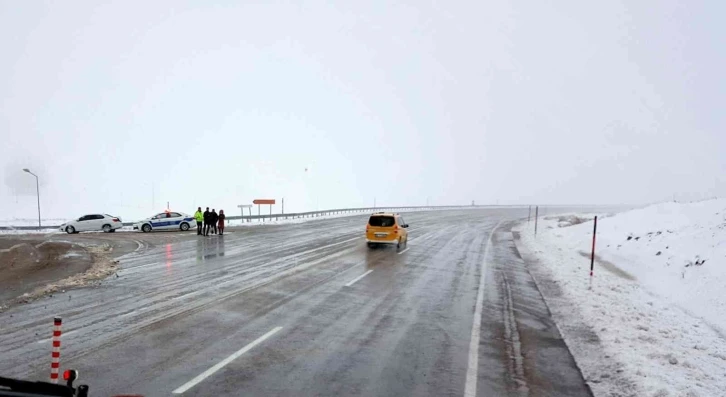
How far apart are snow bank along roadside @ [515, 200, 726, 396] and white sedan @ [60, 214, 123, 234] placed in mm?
29535

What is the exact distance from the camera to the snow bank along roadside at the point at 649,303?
6566mm

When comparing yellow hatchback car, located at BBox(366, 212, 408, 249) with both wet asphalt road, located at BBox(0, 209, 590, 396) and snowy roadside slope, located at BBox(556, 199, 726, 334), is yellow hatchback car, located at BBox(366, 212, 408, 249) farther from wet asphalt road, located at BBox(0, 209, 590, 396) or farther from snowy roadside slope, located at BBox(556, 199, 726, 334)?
snowy roadside slope, located at BBox(556, 199, 726, 334)

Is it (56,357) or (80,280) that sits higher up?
(56,357)

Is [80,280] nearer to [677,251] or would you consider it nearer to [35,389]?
[35,389]

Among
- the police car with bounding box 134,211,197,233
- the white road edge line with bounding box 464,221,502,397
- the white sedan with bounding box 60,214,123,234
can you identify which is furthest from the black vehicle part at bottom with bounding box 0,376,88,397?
the white sedan with bounding box 60,214,123,234

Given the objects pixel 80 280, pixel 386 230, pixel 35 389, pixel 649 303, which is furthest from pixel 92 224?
pixel 649 303

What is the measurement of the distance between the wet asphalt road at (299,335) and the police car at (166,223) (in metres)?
20.3

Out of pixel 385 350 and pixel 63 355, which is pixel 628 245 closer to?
pixel 385 350

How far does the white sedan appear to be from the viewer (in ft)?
111

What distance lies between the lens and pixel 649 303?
11.6m

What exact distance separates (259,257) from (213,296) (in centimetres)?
745

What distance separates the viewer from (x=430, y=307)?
1056 centimetres

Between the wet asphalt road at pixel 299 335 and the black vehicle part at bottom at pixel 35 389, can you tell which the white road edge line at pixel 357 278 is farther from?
the black vehicle part at bottom at pixel 35 389

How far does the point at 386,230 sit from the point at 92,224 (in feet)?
80.3
